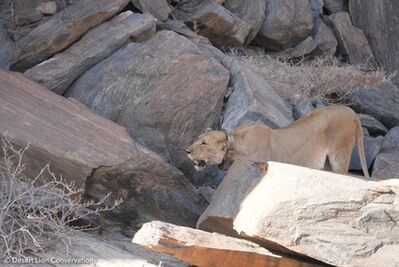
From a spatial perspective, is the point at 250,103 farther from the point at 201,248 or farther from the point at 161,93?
the point at 201,248

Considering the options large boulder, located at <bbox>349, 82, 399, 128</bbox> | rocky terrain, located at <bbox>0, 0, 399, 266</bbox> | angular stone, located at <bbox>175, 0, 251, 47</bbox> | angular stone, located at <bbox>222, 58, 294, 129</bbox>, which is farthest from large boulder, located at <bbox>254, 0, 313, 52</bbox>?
angular stone, located at <bbox>222, 58, 294, 129</bbox>

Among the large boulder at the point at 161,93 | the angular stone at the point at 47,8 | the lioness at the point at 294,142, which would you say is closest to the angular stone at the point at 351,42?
the large boulder at the point at 161,93

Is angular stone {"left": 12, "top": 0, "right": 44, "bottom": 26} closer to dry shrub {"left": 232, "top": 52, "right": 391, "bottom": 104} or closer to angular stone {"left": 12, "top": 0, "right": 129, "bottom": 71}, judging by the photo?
angular stone {"left": 12, "top": 0, "right": 129, "bottom": 71}

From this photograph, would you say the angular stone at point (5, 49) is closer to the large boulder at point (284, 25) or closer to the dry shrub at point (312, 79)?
the dry shrub at point (312, 79)

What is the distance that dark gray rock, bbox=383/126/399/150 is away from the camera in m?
11.3

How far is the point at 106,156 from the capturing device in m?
8.40

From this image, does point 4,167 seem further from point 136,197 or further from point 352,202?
point 352,202

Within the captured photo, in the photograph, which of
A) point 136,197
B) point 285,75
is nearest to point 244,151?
point 136,197

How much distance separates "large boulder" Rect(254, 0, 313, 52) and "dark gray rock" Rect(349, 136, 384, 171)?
5.02 meters

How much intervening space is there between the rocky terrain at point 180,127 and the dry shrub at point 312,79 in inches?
1.4

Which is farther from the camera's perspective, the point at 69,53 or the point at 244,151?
the point at 69,53

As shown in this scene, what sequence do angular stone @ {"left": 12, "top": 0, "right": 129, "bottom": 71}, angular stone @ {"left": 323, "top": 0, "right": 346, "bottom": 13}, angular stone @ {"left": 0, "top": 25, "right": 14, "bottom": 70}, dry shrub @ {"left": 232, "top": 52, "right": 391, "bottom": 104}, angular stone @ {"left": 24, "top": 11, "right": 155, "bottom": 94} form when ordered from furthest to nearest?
angular stone @ {"left": 323, "top": 0, "right": 346, "bottom": 13}
dry shrub @ {"left": 232, "top": 52, "right": 391, "bottom": 104}
angular stone @ {"left": 0, "top": 25, "right": 14, "bottom": 70}
angular stone @ {"left": 12, "top": 0, "right": 129, "bottom": 71}
angular stone @ {"left": 24, "top": 11, "right": 155, "bottom": 94}

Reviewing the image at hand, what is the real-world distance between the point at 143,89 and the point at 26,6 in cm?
321

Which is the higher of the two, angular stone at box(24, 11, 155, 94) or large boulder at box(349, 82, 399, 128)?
angular stone at box(24, 11, 155, 94)
